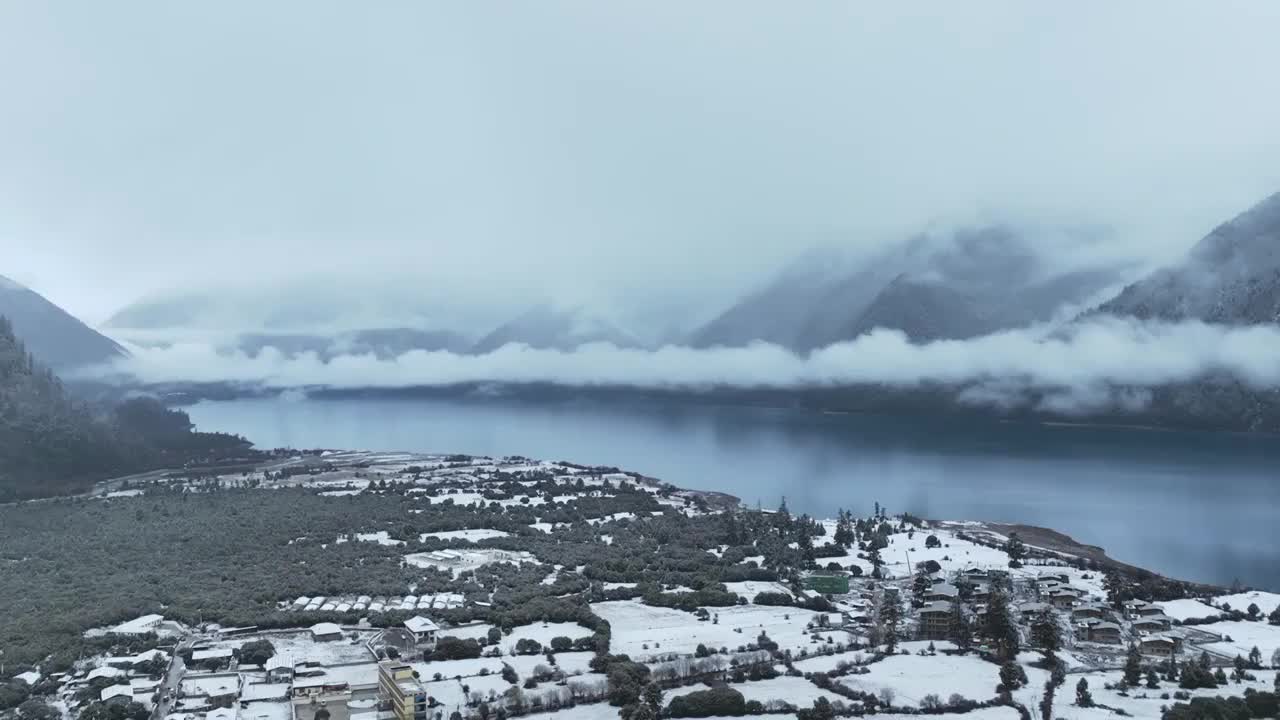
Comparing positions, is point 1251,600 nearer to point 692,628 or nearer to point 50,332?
point 692,628

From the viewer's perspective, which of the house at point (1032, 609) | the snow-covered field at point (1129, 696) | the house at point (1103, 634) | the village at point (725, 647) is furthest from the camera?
the house at point (1032, 609)

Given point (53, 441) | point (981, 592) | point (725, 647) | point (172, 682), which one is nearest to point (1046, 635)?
point (981, 592)

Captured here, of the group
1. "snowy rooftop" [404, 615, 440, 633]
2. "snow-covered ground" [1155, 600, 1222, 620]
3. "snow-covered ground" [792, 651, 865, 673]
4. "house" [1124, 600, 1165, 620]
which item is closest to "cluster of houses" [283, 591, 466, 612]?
"snowy rooftop" [404, 615, 440, 633]

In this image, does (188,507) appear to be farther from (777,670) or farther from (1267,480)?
(1267,480)

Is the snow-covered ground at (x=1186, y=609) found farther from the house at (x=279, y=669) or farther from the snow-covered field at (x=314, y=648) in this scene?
the house at (x=279, y=669)

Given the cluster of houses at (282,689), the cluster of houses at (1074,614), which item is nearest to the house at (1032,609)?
the cluster of houses at (1074,614)

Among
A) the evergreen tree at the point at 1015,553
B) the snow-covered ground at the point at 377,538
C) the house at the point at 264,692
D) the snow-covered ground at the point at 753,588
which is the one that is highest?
the evergreen tree at the point at 1015,553
